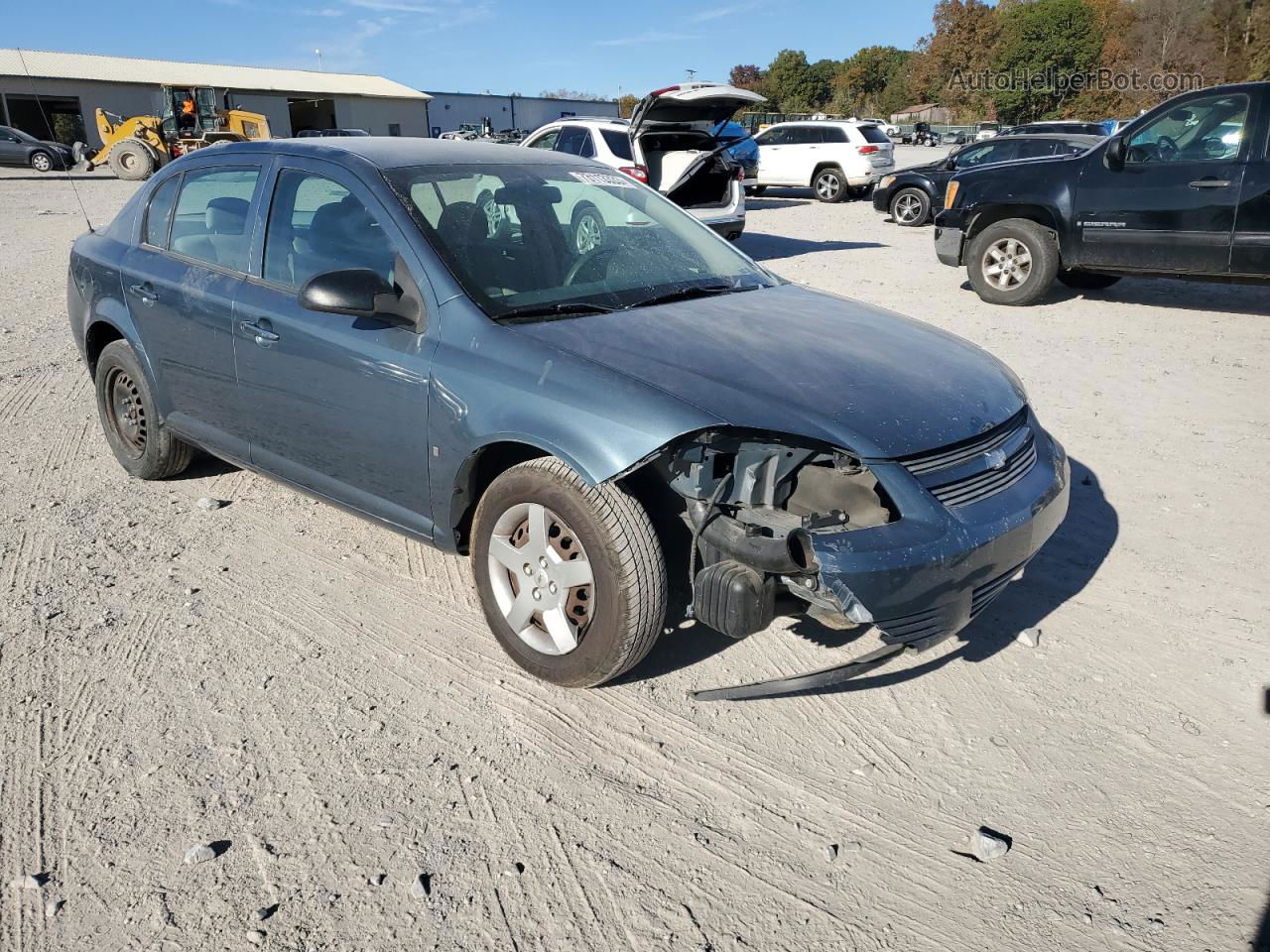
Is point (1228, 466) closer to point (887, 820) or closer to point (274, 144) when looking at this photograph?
point (887, 820)

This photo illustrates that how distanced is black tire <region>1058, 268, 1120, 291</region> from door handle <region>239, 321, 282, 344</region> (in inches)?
355

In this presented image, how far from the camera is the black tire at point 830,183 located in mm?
21125

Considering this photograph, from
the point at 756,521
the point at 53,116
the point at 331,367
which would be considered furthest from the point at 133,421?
the point at 53,116

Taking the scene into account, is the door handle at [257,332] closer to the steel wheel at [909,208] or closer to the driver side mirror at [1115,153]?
the driver side mirror at [1115,153]

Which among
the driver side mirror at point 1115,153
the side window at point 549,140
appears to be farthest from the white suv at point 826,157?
the driver side mirror at point 1115,153

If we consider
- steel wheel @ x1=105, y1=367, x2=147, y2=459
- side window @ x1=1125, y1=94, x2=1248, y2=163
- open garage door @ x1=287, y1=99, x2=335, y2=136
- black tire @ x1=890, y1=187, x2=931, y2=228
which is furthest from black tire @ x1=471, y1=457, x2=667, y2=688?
open garage door @ x1=287, y1=99, x2=335, y2=136

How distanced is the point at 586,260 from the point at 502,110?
81.6 m

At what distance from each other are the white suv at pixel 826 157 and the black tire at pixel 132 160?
17.0 m

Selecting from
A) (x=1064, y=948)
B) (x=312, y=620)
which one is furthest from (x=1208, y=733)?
(x=312, y=620)

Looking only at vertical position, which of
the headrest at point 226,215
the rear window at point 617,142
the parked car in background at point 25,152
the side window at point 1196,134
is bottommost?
the headrest at point 226,215

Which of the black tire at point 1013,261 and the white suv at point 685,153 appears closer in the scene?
the black tire at point 1013,261

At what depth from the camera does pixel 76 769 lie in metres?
2.77

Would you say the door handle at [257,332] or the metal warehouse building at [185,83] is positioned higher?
the metal warehouse building at [185,83]

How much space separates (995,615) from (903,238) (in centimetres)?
1242
